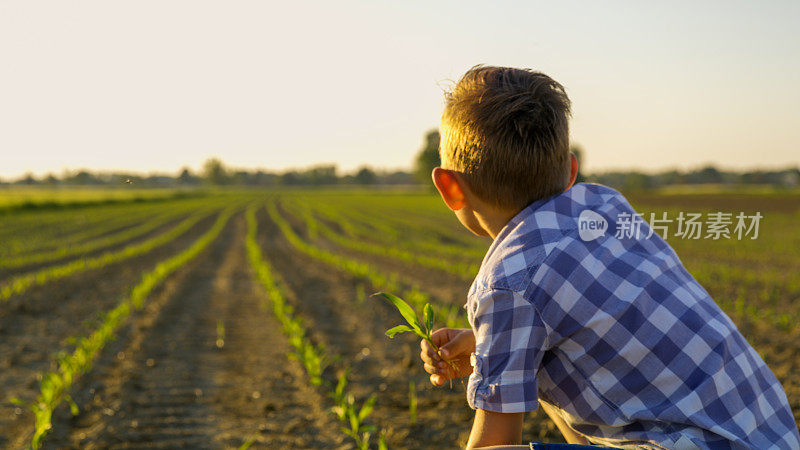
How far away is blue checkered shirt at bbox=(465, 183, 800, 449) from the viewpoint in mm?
1191

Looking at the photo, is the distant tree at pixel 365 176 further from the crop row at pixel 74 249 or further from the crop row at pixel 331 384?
the crop row at pixel 331 384

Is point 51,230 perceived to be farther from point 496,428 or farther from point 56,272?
point 496,428

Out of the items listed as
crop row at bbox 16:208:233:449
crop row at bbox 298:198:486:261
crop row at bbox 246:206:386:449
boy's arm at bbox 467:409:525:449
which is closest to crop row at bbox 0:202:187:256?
crop row at bbox 298:198:486:261

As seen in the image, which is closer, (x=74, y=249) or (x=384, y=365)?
(x=384, y=365)

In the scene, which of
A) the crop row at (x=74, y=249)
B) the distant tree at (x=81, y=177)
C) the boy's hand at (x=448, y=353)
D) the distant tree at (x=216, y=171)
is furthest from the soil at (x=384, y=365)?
the distant tree at (x=216, y=171)

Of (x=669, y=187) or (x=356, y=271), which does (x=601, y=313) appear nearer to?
(x=356, y=271)

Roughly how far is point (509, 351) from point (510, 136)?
47 cm

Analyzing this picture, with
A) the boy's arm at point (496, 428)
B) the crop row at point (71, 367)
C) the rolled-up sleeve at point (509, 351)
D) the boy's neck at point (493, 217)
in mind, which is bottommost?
the crop row at point (71, 367)

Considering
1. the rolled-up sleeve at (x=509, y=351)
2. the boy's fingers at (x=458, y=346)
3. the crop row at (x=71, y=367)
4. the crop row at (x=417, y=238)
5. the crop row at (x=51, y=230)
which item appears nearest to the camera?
the rolled-up sleeve at (x=509, y=351)

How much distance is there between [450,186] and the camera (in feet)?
4.56

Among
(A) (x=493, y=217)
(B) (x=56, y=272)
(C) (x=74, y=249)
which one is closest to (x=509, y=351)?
(A) (x=493, y=217)

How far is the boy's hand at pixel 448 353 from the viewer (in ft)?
5.32

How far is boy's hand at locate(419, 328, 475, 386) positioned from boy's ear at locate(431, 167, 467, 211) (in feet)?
1.29

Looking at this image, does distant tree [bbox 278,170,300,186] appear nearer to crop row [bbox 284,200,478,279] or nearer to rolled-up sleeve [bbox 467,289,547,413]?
crop row [bbox 284,200,478,279]
